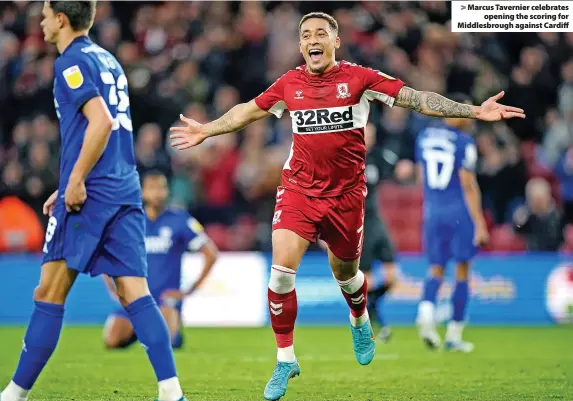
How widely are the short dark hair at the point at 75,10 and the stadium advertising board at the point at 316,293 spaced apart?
29.3ft

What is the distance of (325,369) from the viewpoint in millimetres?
9109

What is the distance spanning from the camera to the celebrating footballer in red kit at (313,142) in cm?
705

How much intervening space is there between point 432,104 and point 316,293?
836 centimetres

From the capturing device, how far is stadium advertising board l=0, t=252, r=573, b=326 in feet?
48.0

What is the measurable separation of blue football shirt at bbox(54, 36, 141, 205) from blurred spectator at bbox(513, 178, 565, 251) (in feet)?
33.9

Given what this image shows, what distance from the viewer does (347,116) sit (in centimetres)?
716

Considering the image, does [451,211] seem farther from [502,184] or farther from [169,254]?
[502,184]

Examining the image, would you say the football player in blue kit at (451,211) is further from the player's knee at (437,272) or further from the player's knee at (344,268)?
the player's knee at (344,268)

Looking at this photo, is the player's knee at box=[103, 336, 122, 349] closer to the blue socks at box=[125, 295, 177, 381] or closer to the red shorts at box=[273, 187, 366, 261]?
the red shorts at box=[273, 187, 366, 261]

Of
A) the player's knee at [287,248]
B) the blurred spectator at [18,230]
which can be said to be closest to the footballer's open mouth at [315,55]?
the player's knee at [287,248]

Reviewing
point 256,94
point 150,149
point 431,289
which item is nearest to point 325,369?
point 431,289

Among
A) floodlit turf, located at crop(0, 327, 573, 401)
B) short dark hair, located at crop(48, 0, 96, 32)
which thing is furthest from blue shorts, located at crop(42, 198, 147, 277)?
floodlit turf, located at crop(0, 327, 573, 401)

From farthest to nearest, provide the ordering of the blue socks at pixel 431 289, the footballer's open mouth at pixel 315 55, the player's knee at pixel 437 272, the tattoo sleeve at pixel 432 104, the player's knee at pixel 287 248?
1. the player's knee at pixel 437 272
2. the blue socks at pixel 431 289
3. the footballer's open mouth at pixel 315 55
4. the player's knee at pixel 287 248
5. the tattoo sleeve at pixel 432 104

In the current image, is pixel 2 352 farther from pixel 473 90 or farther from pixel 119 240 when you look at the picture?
pixel 473 90
